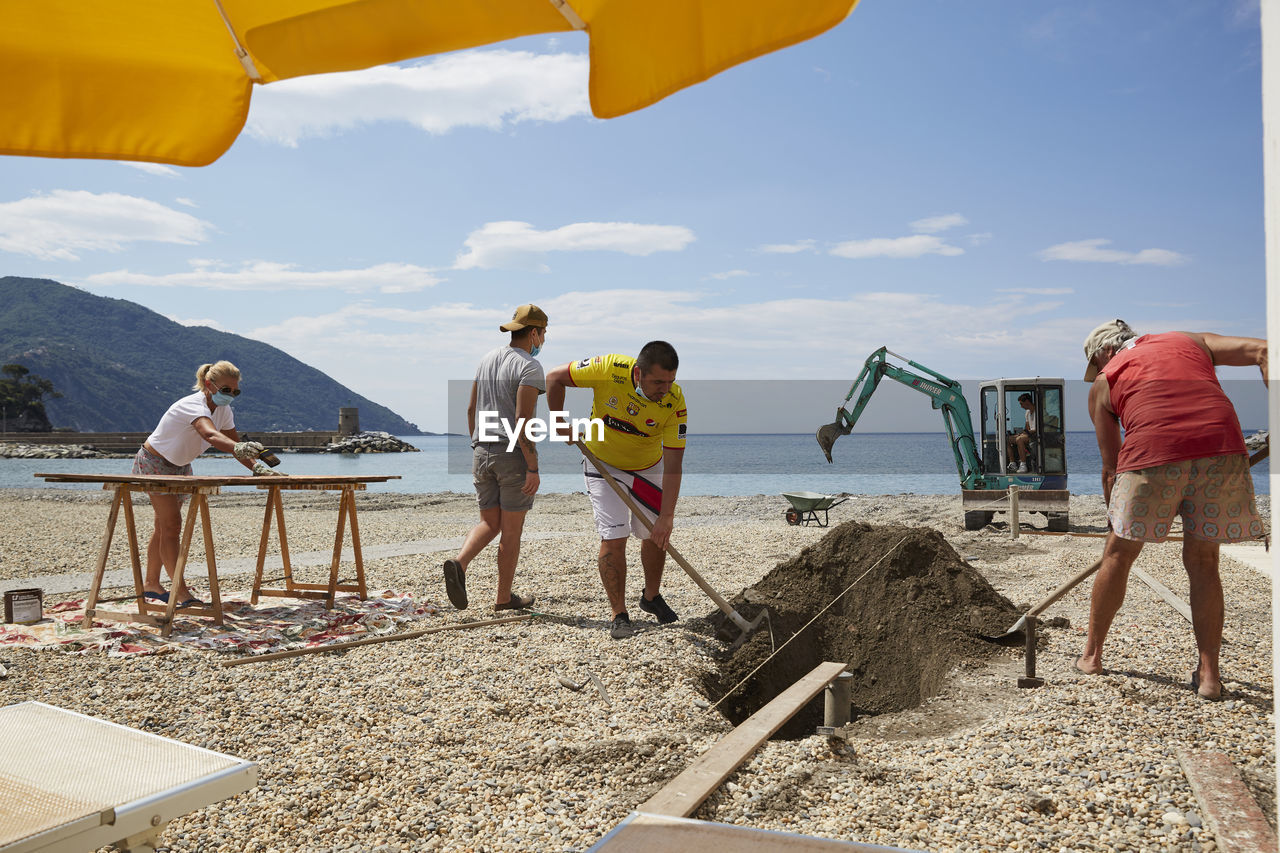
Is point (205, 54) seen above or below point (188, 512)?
above

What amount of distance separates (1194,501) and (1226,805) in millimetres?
1536

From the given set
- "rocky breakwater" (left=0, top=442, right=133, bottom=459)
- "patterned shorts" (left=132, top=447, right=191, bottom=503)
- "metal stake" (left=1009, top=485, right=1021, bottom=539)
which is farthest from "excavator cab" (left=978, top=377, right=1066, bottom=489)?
"rocky breakwater" (left=0, top=442, right=133, bottom=459)

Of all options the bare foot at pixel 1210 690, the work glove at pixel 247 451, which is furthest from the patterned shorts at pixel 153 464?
the bare foot at pixel 1210 690

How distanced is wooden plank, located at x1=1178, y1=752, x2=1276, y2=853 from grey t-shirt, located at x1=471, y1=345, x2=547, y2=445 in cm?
394

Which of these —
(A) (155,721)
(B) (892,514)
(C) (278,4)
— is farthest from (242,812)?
(B) (892,514)

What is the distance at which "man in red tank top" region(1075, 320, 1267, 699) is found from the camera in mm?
3432

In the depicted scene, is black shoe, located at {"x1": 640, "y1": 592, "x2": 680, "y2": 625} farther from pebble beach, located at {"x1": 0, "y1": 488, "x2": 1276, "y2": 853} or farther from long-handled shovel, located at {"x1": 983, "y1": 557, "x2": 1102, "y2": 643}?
long-handled shovel, located at {"x1": 983, "y1": 557, "x2": 1102, "y2": 643}

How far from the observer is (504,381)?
545cm

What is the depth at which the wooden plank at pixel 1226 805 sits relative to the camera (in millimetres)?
2156

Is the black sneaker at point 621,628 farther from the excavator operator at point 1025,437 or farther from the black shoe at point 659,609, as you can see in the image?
the excavator operator at point 1025,437

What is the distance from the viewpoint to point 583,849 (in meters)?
2.34

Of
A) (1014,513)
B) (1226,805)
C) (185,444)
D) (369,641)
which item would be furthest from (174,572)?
(1014,513)

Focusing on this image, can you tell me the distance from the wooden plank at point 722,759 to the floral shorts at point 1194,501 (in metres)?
1.53

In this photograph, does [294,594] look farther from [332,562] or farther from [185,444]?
[185,444]
